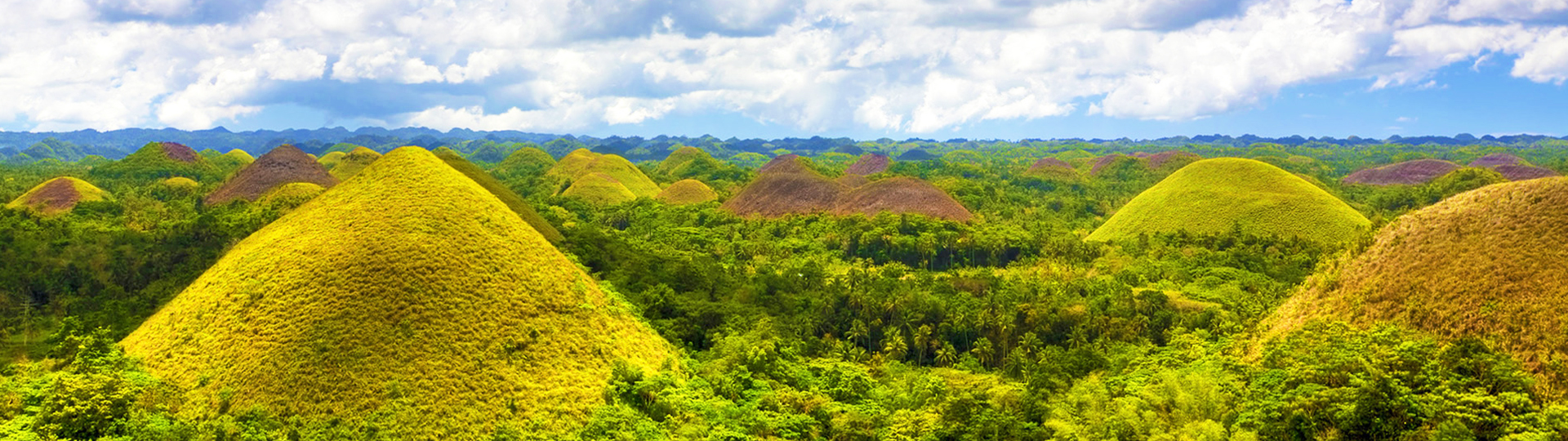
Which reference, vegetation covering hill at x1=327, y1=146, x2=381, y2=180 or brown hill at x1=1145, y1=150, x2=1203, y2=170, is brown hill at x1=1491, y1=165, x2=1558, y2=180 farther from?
vegetation covering hill at x1=327, y1=146, x2=381, y2=180

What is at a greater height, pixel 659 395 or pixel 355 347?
pixel 355 347

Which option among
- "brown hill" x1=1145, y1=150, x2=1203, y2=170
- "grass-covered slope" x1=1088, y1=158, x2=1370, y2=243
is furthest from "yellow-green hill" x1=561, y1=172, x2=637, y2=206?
"brown hill" x1=1145, y1=150, x2=1203, y2=170

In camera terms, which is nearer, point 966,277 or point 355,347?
point 355,347

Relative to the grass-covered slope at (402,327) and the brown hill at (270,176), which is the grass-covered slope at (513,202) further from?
the brown hill at (270,176)

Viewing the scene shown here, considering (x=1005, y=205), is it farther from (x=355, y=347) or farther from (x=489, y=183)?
(x=355, y=347)

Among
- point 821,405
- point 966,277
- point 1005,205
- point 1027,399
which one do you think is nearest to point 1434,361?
point 1027,399

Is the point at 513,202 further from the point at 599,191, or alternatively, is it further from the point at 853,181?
the point at 853,181
